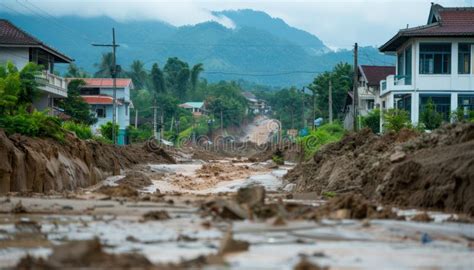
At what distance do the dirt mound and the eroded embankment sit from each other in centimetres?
Answer: 1770

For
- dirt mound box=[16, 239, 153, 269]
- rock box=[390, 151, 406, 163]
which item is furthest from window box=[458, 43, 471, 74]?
dirt mound box=[16, 239, 153, 269]

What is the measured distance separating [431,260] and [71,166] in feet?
86.2

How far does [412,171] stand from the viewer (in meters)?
23.2

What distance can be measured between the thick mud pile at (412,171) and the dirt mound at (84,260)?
10551 mm

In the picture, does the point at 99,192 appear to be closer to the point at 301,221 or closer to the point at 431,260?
the point at 301,221

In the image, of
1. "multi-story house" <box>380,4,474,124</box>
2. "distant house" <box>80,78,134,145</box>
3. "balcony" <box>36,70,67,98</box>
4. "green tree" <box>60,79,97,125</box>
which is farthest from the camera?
"distant house" <box>80,78,134,145</box>

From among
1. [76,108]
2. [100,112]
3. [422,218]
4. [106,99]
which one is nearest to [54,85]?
[76,108]

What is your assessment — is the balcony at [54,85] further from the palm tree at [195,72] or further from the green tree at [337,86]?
the palm tree at [195,72]

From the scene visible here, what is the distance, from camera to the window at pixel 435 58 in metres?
54.3

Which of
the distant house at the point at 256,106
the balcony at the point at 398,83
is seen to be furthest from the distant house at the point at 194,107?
the balcony at the point at 398,83

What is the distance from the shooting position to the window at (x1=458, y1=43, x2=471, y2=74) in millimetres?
54000

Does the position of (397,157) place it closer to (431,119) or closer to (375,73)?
(431,119)

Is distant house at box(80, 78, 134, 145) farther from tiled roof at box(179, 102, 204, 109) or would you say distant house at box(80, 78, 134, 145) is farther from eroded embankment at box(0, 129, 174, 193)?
eroded embankment at box(0, 129, 174, 193)

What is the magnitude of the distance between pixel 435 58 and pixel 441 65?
0.57m
